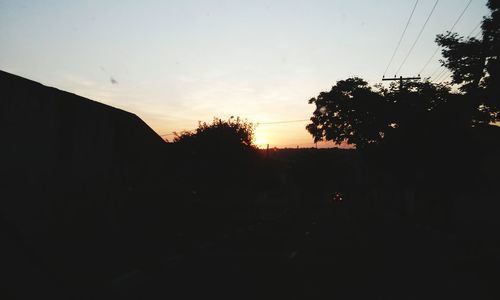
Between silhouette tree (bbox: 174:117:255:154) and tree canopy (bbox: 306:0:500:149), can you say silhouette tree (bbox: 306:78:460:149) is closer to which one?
tree canopy (bbox: 306:0:500:149)

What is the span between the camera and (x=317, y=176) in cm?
8719

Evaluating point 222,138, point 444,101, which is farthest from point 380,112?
point 222,138

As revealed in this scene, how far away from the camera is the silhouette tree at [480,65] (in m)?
21.6

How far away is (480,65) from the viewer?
24.7m

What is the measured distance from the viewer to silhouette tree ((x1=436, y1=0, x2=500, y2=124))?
2159cm

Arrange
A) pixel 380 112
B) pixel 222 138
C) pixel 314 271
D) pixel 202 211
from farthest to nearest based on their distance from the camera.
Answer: pixel 380 112 → pixel 222 138 → pixel 202 211 → pixel 314 271

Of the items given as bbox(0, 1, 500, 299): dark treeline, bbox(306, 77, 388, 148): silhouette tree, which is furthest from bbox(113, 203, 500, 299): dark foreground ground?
bbox(306, 77, 388, 148): silhouette tree

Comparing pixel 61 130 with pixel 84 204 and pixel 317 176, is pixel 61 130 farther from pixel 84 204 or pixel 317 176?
pixel 317 176

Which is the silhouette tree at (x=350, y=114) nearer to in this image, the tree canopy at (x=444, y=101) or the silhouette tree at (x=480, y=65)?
the tree canopy at (x=444, y=101)

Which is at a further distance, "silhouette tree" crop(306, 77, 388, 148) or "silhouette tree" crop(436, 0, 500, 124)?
"silhouette tree" crop(306, 77, 388, 148)

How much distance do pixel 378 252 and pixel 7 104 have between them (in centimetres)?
1310

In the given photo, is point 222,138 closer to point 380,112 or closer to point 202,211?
point 202,211

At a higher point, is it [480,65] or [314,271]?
[480,65]

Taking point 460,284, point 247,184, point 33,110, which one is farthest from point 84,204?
point 247,184
